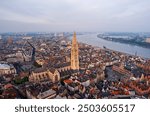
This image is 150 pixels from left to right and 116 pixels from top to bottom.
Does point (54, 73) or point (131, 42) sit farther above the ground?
point (54, 73)

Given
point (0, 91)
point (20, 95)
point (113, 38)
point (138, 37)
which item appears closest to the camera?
point (20, 95)

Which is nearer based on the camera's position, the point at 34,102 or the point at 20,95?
the point at 34,102

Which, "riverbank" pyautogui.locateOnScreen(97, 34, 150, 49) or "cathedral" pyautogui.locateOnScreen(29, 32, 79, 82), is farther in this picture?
"riverbank" pyautogui.locateOnScreen(97, 34, 150, 49)

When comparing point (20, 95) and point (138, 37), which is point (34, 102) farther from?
point (138, 37)

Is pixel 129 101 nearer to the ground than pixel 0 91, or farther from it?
farther from it

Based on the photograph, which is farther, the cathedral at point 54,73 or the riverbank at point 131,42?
the riverbank at point 131,42

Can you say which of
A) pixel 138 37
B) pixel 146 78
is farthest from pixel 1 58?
pixel 138 37

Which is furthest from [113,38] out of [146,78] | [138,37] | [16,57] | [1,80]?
[1,80]

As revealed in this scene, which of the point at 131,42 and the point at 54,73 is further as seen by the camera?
the point at 131,42

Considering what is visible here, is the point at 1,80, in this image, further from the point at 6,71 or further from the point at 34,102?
the point at 34,102

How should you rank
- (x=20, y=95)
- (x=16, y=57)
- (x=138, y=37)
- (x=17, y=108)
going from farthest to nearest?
(x=138, y=37)
(x=16, y=57)
(x=20, y=95)
(x=17, y=108)
